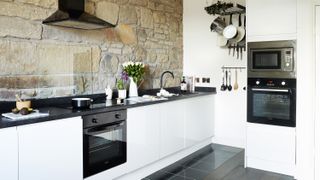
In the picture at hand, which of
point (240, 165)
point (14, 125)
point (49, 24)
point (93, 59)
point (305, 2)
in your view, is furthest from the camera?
point (240, 165)

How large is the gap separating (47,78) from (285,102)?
8.61ft

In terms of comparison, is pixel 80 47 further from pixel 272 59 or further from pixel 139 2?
pixel 272 59

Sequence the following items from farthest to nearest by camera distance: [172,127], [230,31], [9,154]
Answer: [230,31]
[172,127]
[9,154]

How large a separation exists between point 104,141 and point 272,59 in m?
2.14

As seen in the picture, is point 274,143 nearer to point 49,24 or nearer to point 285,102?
point 285,102

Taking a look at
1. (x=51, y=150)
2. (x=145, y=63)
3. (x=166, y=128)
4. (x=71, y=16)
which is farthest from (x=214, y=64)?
(x=51, y=150)

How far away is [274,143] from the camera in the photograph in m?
3.36

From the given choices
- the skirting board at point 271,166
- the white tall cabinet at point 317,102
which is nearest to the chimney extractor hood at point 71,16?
the white tall cabinet at point 317,102

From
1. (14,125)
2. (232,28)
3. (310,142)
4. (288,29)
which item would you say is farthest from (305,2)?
(14,125)

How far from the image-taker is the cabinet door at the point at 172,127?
340 cm

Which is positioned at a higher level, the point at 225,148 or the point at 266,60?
the point at 266,60

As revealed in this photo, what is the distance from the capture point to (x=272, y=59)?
11.0ft

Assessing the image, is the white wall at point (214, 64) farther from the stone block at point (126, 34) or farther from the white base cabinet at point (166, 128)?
the stone block at point (126, 34)

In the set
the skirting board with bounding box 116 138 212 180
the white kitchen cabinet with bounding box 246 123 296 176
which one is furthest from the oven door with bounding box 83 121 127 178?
the white kitchen cabinet with bounding box 246 123 296 176
